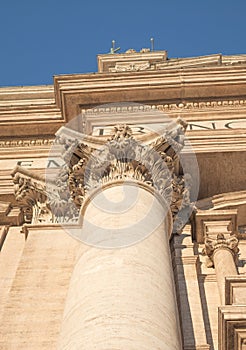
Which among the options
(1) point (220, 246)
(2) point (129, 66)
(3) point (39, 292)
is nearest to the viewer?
(3) point (39, 292)

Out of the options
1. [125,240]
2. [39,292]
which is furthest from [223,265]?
[39,292]

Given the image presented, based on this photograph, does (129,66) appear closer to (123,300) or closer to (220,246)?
(220,246)

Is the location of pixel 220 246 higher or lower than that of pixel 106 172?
lower

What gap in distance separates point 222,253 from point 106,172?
240 cm

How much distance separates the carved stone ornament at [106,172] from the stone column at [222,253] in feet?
2.34

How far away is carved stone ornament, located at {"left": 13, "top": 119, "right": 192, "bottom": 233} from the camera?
12.3m

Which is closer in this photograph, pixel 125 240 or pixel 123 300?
pixel 123 300

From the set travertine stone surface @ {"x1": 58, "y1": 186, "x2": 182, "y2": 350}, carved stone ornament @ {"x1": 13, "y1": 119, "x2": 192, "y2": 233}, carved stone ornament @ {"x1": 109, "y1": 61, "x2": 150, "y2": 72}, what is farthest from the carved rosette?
carved stone ornament @ {"x1": 109, "y1": 61, "x2": 150, "y2": 72}

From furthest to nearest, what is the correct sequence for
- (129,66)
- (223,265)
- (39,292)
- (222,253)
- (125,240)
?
(129,66)
(222,253)
(223,265)
(39,292)
(125,240)

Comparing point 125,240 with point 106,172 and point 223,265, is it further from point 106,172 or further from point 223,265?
point 223,265

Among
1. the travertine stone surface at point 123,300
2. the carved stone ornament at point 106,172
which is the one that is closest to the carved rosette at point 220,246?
the carved stone ornament at point 106,172

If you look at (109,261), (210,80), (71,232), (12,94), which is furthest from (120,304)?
(12,94)

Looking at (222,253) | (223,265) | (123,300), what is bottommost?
(123,300)

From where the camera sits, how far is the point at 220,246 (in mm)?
12641
